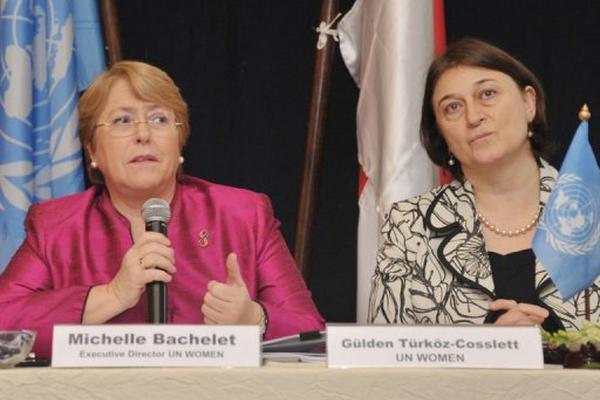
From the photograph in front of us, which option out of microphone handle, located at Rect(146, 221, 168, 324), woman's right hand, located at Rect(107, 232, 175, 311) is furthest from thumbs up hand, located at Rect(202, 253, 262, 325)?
microphone handle, located at Rect(146, 221, 168, 324)

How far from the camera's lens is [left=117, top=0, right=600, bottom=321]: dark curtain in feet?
11.6

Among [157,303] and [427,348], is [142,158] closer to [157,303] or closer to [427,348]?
[157,303]

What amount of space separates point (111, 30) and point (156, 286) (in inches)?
64.5

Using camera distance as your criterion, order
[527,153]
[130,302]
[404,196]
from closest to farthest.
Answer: [130,302] → [527,153] → [404,196]

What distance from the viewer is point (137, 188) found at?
8.07 ft

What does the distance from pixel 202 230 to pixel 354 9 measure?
1.17 metres

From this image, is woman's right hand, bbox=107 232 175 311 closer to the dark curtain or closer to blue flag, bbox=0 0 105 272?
blue flag, bbox=0 0 105 272

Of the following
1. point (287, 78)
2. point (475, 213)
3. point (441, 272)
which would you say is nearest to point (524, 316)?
point (441, 272)

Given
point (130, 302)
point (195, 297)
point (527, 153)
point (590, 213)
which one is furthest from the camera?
point (527, 153)

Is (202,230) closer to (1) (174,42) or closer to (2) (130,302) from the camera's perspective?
Result: (2) (130,302)

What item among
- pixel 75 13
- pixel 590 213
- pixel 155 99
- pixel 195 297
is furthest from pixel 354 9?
pixel 590 213

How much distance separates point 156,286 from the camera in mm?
1838

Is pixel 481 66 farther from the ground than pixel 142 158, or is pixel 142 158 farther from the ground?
pixel 481 66

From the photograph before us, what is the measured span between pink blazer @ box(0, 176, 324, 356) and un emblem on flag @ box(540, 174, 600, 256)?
631 millimetres
